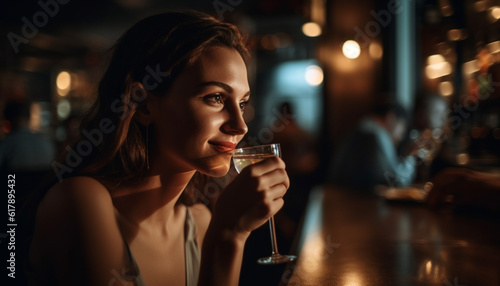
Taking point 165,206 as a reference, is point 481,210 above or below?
below

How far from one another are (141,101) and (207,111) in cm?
21

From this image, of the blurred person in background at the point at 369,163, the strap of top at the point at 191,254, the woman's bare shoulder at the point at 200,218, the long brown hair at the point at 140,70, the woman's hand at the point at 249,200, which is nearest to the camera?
the woman's hand at the point at 249,200

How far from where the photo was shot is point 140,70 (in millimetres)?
987

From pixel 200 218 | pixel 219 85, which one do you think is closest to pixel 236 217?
pixel 219 85

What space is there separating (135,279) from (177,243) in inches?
9.5

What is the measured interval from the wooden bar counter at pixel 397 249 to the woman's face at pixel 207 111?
0.33 meters

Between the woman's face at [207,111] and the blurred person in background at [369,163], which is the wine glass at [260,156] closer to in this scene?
the woman's face at [207,111]

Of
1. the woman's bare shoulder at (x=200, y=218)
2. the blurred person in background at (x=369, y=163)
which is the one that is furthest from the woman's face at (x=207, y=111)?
the blurred person in background at (x=369, y=163)

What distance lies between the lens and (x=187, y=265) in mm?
1184

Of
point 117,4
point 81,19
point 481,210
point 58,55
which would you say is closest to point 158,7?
point 117,4

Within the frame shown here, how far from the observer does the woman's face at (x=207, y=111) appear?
2.98 ft

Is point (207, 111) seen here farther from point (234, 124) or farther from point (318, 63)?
point (318, 63)

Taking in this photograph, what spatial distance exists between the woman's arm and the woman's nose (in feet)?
0.32

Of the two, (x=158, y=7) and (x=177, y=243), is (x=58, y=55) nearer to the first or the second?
(x=158, y=7)
